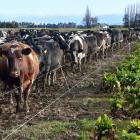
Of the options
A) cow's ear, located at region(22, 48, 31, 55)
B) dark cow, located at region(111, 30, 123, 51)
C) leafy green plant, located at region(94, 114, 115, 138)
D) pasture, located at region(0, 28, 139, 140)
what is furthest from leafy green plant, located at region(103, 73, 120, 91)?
dark cow, located at region(111, 30, 123, 51)

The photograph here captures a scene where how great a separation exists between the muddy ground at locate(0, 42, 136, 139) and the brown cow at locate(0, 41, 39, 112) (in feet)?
1.46

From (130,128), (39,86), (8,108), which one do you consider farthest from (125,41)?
(130,128)

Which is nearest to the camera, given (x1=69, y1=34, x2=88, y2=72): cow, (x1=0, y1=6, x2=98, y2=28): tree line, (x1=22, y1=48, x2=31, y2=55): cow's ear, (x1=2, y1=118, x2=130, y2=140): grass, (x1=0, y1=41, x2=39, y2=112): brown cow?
(x1=2, y1=118, x2=130, y2=140): grass

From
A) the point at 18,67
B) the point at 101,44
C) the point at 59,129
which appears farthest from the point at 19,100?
the point at 101,44

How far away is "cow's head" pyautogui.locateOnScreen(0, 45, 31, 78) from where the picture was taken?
37.9ft

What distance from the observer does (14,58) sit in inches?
461

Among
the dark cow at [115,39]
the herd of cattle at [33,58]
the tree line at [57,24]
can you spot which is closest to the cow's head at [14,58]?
the herd of cattle at [33,58]

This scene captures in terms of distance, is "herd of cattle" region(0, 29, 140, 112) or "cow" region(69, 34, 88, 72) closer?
"herd of cattle" region(0, 29, 140, 112)

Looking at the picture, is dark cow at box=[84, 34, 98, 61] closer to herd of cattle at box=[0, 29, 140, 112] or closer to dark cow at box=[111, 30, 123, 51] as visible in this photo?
herd of cattle at box=[0, 29, 140, 112]

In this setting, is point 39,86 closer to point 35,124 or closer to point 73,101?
point 73,101

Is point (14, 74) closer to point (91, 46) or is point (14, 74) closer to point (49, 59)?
point (49, 59)

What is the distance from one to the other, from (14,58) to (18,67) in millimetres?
225

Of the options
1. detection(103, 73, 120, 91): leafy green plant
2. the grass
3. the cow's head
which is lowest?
the grass

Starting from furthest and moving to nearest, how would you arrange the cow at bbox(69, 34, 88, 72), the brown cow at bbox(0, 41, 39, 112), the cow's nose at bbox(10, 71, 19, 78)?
the cow at bbox(69, 34, 88, 72), the brown cow at bbox(0, 41, 39, 112), the cow's nose at bbox(10, 71, 19, 78)
